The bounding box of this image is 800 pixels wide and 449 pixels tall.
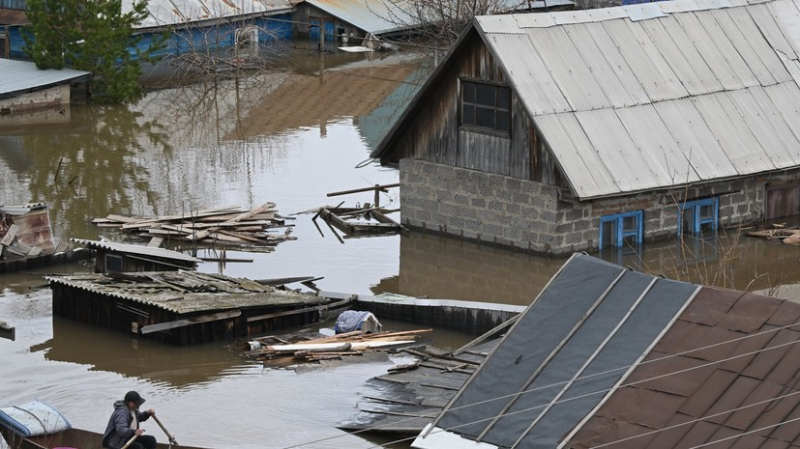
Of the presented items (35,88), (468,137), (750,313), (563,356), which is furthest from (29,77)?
(750,313)

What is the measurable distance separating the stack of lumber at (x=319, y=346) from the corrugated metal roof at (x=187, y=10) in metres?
33.4

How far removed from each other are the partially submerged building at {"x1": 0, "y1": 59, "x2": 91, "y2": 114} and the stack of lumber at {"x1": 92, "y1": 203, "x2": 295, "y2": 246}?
14.4 m

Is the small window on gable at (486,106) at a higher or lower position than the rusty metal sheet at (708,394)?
higher

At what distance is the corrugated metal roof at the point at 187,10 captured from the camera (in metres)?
58.5

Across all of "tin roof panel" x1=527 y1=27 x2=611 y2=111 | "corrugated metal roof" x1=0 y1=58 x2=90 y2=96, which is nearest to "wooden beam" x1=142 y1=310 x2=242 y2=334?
"tin roof panel" x1=527 y1=27 x2=611 y2=111

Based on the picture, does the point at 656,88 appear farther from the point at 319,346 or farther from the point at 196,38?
the point at 196,38

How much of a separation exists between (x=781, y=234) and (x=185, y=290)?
13824 millimetres

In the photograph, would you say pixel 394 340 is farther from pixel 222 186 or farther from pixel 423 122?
pixel 222 186

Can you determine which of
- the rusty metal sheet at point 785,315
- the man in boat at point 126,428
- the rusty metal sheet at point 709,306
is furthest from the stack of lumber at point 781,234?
the man in boat at point 126,428

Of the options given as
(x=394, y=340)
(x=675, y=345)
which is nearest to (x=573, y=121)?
(x=394, y=340)

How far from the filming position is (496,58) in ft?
105

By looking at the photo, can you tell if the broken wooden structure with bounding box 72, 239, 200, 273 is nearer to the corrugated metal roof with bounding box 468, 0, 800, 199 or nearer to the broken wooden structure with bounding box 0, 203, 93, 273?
the broken wooden structure with bounding box 0, 203, 93, 273

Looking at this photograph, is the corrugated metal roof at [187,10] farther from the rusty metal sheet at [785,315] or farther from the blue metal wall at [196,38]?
the rusty metal sheet at [785,315]

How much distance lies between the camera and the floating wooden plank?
31422 mm
